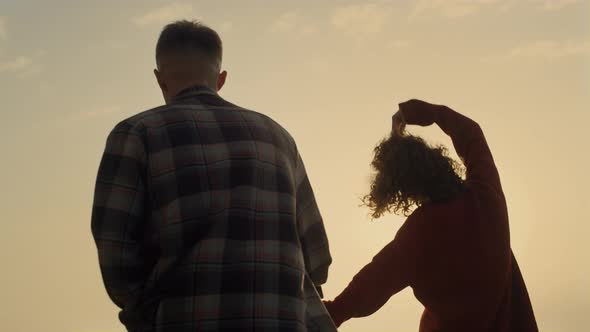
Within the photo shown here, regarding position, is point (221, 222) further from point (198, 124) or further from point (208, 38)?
point (208, 38)

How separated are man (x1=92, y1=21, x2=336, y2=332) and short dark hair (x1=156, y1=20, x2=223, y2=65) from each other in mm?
244

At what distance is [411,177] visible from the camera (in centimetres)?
303

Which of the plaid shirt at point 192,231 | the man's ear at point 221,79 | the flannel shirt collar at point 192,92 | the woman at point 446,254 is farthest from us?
the woman at point 446,254

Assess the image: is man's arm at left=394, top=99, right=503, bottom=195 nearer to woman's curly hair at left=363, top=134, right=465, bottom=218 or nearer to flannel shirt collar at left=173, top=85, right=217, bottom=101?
woman's curly hair at left=363, top=134, right=465, bottom=218

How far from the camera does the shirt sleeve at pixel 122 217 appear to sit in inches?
80.3

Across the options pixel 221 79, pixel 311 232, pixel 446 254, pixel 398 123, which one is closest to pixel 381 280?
pixel 446 254

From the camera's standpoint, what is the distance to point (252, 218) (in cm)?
212

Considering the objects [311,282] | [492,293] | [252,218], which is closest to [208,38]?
[252,218]

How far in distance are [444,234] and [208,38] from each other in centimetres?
117

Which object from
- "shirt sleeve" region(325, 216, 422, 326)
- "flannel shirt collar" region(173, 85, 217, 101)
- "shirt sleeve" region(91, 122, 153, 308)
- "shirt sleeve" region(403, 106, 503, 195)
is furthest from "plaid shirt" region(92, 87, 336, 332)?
"shirt sleeve" region(403, 106, 503, 195)

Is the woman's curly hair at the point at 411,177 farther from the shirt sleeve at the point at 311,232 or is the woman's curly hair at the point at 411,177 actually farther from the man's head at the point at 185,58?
the man's head at the point at 185,58

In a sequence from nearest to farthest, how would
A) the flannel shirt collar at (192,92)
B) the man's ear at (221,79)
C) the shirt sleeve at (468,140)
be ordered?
1. the flannel shirt collar at (192,92)
2. the man's ear at (221,79)
3. the shirt sleeve at (468,140)

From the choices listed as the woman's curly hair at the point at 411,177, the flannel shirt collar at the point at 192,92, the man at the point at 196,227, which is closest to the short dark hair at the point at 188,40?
the flannel shirt collar at the point at 192,92

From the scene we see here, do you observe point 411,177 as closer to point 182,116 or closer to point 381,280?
point 381,280
